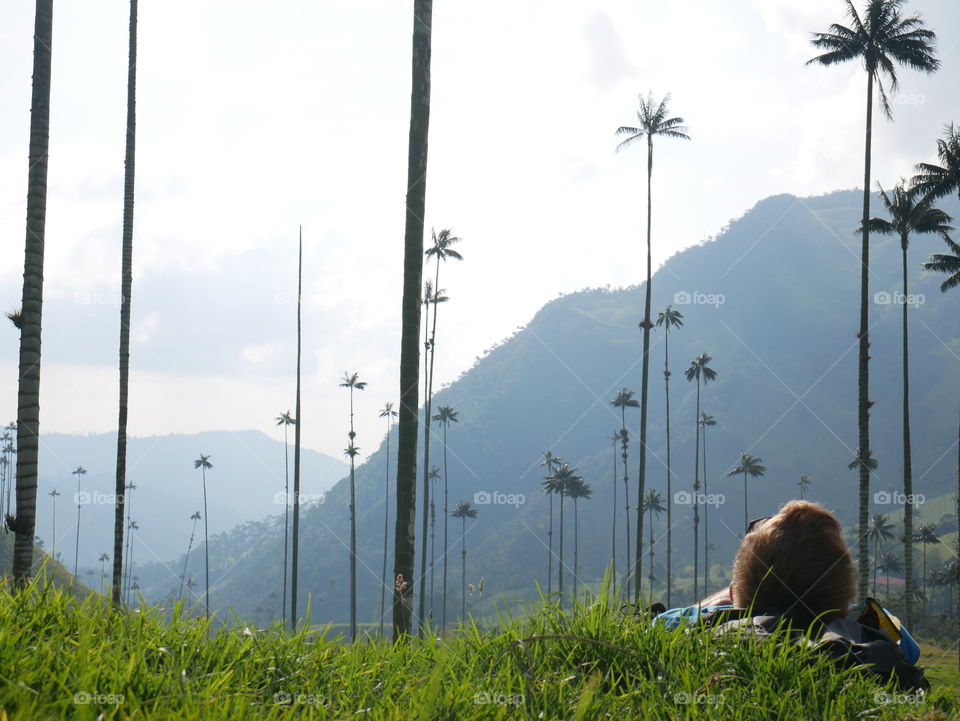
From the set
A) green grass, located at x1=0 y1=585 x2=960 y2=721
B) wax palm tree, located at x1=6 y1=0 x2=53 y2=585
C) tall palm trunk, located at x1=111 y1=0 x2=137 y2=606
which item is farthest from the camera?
tall palm trunk, located at x1=111 y1=0 x2=137 y2=606

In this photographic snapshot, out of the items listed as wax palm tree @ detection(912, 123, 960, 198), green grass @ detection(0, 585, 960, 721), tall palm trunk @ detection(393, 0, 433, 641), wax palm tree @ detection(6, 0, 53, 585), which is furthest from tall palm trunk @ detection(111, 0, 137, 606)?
wax palm tree @ detection(912, 123, 960, 198)

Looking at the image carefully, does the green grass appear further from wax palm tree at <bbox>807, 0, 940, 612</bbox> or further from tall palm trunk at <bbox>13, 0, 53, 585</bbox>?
wax palm tree at <bbox>807, 0, 940, 612</bbox>

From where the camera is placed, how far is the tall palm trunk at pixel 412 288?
898 cm

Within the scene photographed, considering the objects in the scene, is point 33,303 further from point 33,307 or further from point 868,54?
point 868,54

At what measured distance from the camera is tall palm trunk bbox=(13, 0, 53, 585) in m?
9.85

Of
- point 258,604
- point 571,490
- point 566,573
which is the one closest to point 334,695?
point 571,490

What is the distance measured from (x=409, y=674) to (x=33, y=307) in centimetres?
961

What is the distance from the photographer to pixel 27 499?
1010 cm

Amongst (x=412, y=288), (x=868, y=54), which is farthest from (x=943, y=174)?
(x=412, y=288)

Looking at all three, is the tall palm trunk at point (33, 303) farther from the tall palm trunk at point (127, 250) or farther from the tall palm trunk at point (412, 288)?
the tall palm trunk at point (127, 250)

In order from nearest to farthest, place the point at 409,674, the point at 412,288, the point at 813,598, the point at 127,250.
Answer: the point at 409,674 < the point at 813,598 < the point at 412,288 < the point at 127,250

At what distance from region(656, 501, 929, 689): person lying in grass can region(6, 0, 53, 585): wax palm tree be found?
9.46 m

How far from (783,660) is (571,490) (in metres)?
92.1

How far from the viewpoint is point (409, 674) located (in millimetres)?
Answer: 3262
